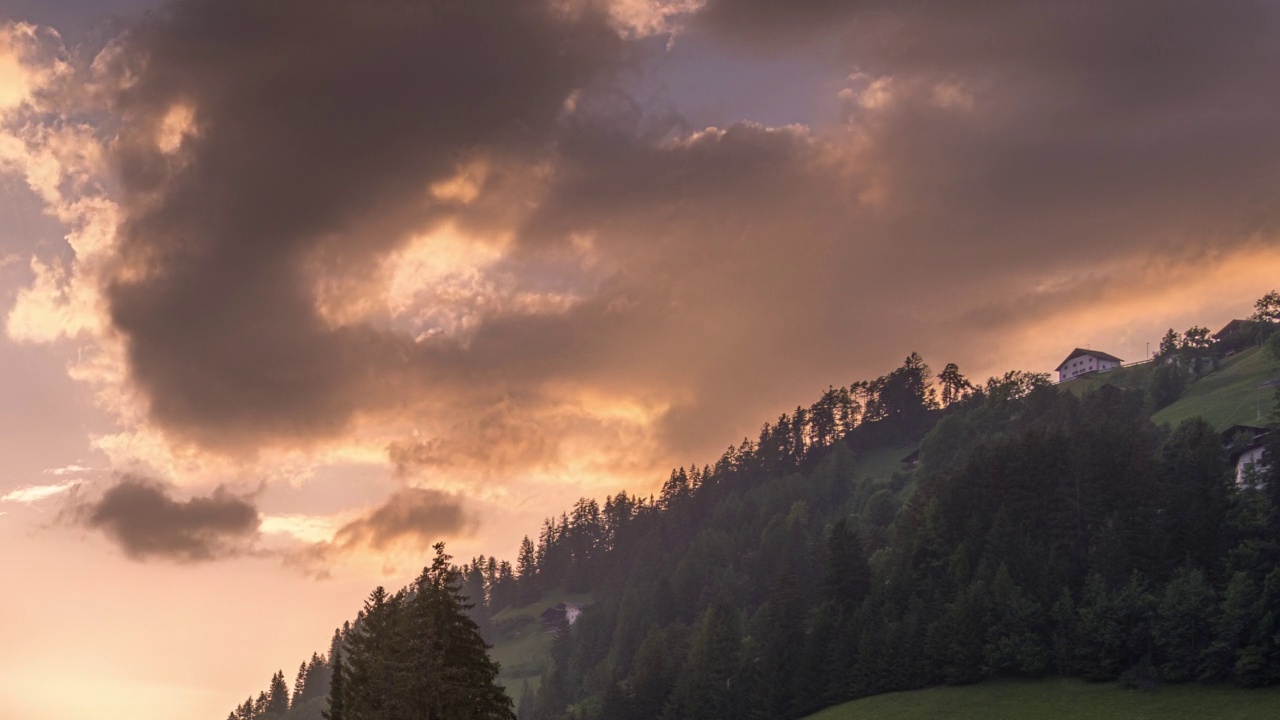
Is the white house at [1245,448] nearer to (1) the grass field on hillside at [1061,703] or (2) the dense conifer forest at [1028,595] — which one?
(2) the dense conifer forest at [1028,595]

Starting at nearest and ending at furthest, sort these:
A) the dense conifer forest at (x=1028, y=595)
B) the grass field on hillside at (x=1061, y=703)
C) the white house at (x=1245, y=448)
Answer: the grass field on hillside at (x=1061, y=703), the dense conifer forest at (x=1028, y=595), the white house at (x=1245, y=448)

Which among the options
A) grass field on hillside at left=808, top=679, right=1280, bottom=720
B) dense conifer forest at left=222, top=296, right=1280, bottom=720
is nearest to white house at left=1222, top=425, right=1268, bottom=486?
dense conifer forest at left=222, top=296, right=1280, bottom=720

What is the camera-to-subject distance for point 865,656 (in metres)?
150

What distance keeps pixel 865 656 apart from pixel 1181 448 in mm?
53733

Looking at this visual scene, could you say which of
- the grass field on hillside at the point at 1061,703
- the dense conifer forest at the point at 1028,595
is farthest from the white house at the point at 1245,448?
the grass field on hillside at the point at 1061,703

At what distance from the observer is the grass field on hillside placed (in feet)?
378

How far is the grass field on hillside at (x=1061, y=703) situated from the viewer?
378 ft

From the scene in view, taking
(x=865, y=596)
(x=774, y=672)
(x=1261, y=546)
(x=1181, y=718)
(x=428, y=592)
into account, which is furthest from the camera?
(x=865, y=596)

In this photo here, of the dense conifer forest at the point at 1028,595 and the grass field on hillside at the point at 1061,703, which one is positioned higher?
the dense conifer forest at the point at 1028,595

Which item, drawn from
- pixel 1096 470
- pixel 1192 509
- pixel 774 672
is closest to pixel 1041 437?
pixel 1096 470

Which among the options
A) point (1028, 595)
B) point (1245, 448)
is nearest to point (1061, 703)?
point (1028, 595)

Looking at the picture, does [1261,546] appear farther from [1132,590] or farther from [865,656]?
[865,656]

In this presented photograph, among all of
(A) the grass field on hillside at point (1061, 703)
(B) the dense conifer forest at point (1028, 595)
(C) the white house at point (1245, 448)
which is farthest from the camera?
(C) the white house at point (1245, 448)

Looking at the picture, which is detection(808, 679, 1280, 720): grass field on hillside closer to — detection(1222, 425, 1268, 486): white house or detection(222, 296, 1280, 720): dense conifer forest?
detection(222, 296, 1280, 720): dense conifer forest
